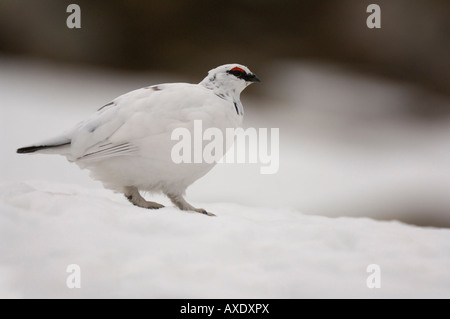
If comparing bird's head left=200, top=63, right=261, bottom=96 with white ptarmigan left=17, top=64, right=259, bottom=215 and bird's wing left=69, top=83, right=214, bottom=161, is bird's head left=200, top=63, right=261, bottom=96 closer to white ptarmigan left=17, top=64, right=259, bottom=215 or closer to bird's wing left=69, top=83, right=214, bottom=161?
white ptarmigan left=17, top=64, right=259, bottom=215

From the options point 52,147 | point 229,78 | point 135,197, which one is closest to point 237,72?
point 229,78

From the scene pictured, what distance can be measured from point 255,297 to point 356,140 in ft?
20.0

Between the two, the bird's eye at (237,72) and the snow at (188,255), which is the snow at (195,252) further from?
the bird's eye at (237,72)

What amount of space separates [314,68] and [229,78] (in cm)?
431

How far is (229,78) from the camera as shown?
261 cm

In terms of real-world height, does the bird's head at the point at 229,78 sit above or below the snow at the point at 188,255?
above

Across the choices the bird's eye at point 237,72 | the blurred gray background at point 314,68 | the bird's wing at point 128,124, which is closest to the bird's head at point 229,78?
the bird's eye at point 237,72

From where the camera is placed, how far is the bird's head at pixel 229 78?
260cm

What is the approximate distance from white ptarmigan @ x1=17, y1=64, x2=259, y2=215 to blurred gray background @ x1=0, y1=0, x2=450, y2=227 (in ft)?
7.77

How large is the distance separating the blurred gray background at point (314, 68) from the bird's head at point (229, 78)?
2.20m

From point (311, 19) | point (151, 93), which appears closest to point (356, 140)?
point (311, 19)

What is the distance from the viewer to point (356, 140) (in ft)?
24.0

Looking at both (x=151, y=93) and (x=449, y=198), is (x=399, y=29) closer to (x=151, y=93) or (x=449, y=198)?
(x=449, y=198)

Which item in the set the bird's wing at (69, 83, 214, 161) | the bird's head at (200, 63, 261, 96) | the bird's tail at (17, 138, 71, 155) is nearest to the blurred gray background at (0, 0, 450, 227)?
the bird's head at (200, 63, 261, 96)
